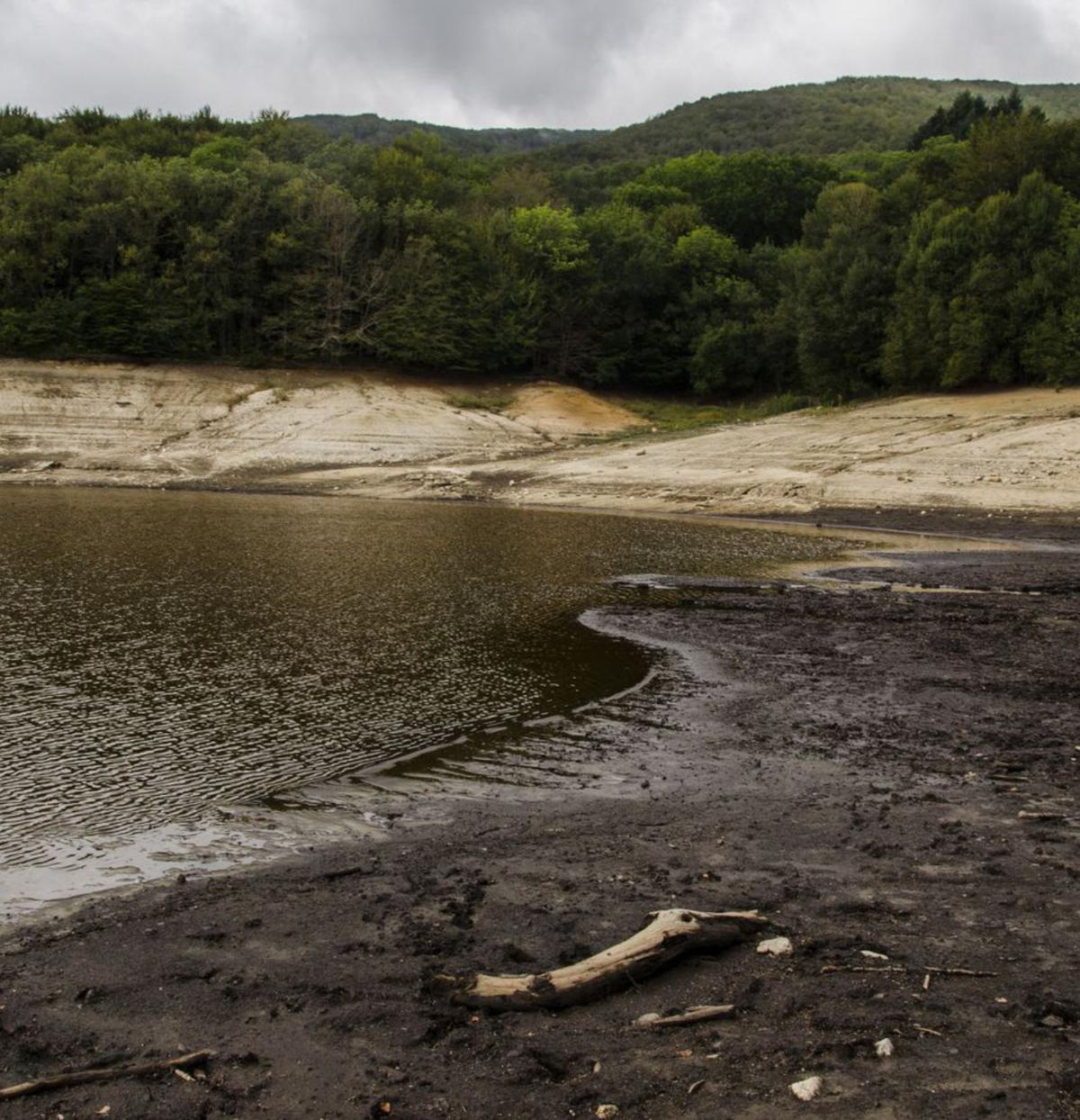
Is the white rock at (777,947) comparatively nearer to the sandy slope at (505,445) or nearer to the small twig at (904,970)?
the small twig at (904,970)

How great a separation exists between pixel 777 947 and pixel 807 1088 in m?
1.34

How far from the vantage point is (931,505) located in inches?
1209

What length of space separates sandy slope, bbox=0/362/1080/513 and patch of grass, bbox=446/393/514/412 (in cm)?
29

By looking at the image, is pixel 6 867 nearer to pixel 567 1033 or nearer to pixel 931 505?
pixel 567 1033

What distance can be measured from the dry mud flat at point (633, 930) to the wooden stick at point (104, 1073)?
70 millimetres

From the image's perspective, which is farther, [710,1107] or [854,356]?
[854,356]

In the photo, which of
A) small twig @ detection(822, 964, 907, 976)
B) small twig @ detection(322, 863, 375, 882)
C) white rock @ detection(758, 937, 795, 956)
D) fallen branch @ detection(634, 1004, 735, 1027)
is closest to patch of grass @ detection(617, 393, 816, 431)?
small twig @ detection(322, 863, 375, 882)

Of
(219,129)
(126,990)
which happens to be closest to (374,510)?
(126,990)

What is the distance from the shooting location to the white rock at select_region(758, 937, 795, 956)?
5941 millimetres

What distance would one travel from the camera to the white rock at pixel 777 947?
5941 mm

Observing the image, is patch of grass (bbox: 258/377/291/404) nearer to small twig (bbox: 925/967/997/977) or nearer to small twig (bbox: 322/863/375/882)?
small twig (bbox: 322/863/375/882)

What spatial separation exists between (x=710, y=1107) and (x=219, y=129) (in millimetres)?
86882

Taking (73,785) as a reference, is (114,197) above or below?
above

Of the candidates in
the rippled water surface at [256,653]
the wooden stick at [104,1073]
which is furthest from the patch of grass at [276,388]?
the wooden stick at [104,1073]
